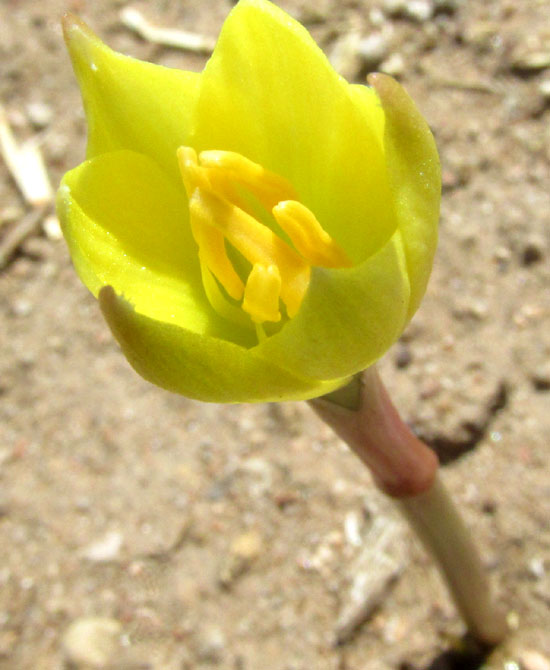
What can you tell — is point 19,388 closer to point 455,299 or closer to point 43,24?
point 455,299

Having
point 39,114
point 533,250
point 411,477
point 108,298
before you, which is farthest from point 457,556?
point 39,114

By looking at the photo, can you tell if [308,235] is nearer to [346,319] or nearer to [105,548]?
[346,319]

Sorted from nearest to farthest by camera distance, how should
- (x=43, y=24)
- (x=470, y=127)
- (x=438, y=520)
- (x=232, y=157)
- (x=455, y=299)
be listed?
(x=232, y=157) < (x=438, y=520) < (x=455, y=299) < (x=470, y=127) < (x=43, y=24)

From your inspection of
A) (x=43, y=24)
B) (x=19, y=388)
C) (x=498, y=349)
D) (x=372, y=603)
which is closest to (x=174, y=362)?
(x=372, y=603)

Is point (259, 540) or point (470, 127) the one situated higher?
point (470, 127)

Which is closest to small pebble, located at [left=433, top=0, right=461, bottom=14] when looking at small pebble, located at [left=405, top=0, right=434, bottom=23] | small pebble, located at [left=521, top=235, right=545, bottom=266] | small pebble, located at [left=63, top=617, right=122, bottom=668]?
small pebble, located at [left=405, top=0, right=434, bottom=23]

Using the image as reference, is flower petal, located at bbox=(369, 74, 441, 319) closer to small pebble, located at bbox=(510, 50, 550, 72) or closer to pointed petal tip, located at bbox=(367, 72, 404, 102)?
pointed petal tip, located at bbox=(367, 72, 404, 102)

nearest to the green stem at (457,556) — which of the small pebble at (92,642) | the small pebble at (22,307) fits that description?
the small pebble at (92,642)
